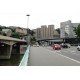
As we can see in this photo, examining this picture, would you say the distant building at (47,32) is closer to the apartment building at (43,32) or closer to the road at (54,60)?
the apartment building at (43,32)

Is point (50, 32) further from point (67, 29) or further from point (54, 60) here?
point (54, 60)

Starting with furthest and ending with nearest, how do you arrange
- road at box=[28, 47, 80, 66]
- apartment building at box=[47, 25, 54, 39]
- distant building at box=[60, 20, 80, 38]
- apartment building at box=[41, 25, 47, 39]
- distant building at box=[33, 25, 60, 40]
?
apartment building at box=[41, 25, 47, 39] < distant building at box=[33, 25, 60, 40] < apartment building at box=[47, 25, 54, 39] < distant building at box=[60, 20, 80, 38] < road at box=[28, 47, 80, 66]

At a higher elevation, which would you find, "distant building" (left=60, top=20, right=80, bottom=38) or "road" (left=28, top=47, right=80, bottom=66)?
"distant building" (left=60, top=20, right=80, bottom=38)

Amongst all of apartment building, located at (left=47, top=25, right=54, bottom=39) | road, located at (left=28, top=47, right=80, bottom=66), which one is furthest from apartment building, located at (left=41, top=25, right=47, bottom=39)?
road, located at (left=28, top=47, right=80, bottom=66)

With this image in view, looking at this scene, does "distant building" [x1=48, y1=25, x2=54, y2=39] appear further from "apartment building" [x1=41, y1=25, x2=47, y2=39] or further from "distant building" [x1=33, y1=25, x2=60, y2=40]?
"apartment building" [x1=41, y1=25, x2=47, y2=39]

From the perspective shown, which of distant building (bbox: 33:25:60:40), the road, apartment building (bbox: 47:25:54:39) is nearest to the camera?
the road

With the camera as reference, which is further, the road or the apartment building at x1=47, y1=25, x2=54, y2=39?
the apartment building at x1=47, y1=25, x2=54, y2=39

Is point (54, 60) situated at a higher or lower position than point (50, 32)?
lower

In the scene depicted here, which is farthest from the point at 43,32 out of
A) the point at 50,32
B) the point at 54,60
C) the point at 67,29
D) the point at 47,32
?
the point at 54,60

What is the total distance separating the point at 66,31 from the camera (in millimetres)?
153750

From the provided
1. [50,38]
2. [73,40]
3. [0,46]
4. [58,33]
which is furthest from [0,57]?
[58,33]

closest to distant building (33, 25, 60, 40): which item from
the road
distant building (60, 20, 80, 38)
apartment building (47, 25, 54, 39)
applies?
apartment building (47, 25, 54, 39)
